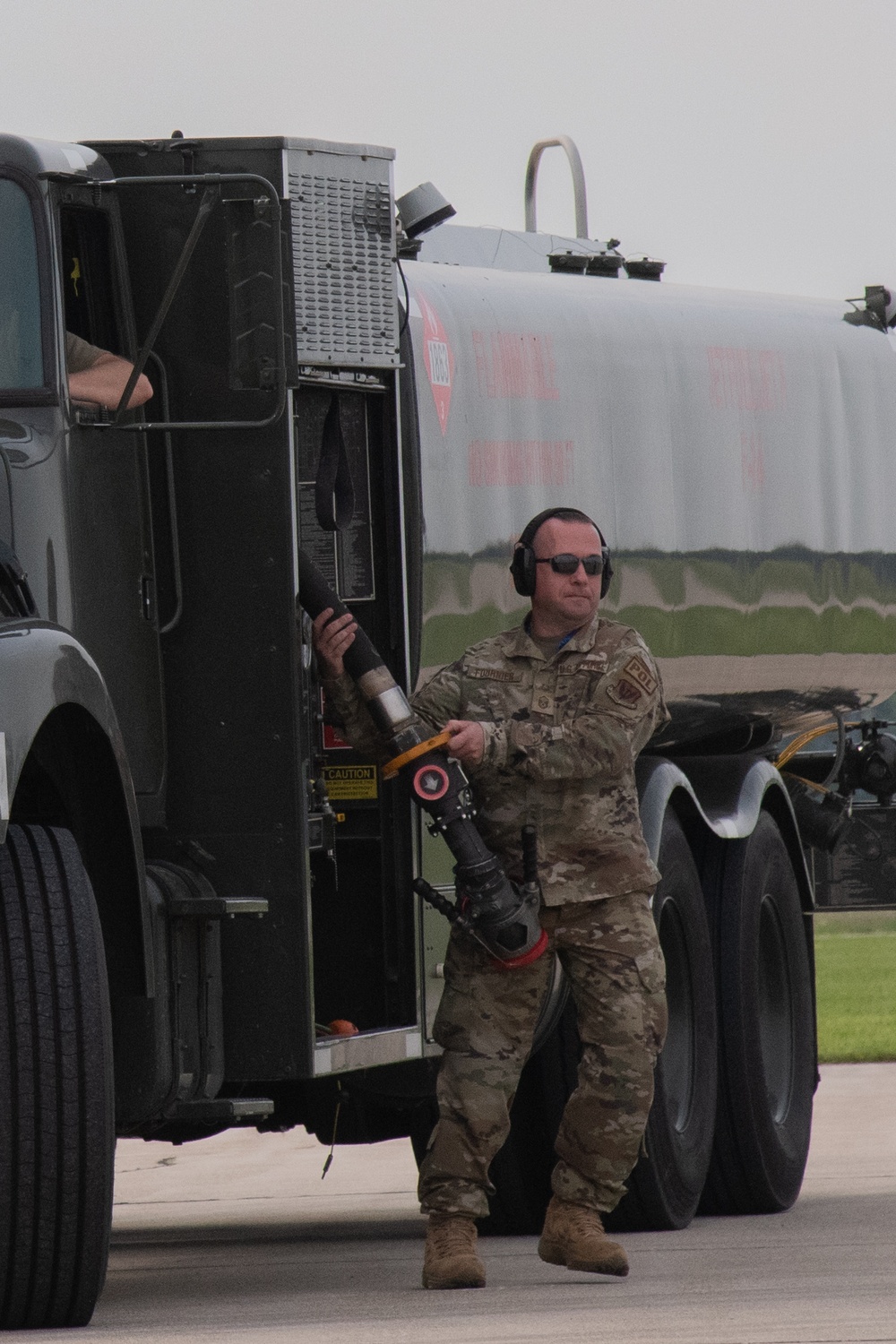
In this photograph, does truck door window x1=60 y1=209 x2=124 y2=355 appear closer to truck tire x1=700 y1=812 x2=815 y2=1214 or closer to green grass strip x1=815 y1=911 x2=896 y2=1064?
truck tire x1=700 y1=812 x2=815 y2=1214

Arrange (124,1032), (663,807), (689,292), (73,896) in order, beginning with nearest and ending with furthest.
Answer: (73,896)
(124,1032)
(663,807)
(689,292)

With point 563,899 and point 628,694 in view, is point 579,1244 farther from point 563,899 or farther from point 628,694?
point 628,694

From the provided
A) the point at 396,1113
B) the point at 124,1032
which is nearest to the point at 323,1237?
the point at 396,1113

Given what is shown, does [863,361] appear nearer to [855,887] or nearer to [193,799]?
[855,887]

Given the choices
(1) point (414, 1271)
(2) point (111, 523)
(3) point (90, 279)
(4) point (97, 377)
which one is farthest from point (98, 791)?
(1) point (414, 1271)

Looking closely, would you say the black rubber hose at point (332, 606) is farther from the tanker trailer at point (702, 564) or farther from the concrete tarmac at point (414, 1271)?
the concrete tarmac at point (414, 1271)

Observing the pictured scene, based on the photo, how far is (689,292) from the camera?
1120 cm

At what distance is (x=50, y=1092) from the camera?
6.88m

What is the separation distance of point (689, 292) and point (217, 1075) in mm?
4286

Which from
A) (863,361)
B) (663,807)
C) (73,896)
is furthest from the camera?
(863,361)

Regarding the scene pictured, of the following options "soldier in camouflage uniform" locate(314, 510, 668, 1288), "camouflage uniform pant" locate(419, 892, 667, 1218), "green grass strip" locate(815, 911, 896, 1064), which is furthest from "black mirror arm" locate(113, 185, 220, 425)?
"green grass strip" locate(815, 911, 896, 1064)

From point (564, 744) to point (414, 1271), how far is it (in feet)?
5.34

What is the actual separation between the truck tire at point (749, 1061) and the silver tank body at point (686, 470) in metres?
0.53

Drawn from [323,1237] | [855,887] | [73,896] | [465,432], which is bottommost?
[323,1237]
